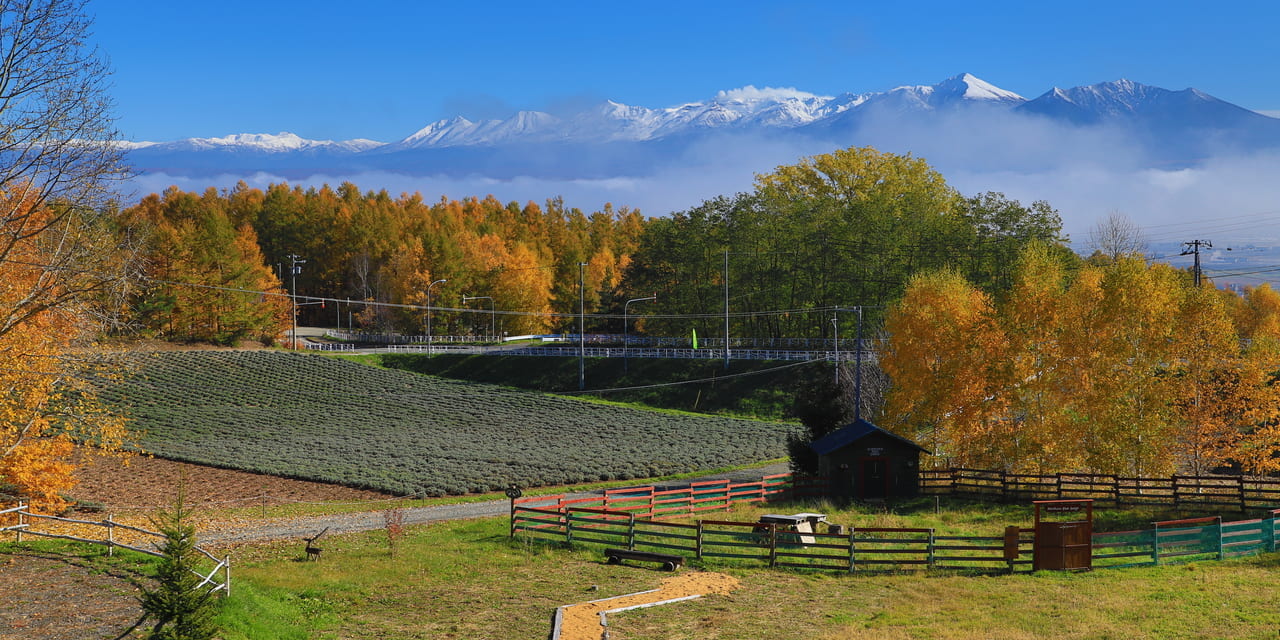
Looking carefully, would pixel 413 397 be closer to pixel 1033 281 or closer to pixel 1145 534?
pixel 1033 281

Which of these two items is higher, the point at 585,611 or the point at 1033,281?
the point at 1033,281

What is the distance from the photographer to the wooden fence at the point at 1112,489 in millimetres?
31125

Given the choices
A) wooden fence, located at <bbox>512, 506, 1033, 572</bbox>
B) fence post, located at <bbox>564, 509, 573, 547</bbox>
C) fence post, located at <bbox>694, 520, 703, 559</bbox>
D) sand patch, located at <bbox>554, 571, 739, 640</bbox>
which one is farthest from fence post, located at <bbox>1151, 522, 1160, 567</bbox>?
fence post, located at <bbox>564, 509, 573, 547</bbox>

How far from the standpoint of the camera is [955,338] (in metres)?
38.7

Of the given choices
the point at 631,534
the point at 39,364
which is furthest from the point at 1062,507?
the point at 39,364

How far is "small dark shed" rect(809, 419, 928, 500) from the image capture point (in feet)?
113

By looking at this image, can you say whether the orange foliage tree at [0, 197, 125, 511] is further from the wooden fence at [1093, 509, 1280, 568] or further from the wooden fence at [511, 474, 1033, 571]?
the wooden fence at [1093, 509, 1280, 568]

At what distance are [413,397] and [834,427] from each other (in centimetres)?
4319

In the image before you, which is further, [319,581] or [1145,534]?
[1145,534]

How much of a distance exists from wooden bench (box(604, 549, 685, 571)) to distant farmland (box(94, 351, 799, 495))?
54.5 feet

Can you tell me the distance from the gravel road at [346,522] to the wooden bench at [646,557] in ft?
31.7

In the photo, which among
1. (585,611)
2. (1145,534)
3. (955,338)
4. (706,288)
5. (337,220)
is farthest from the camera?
(337,220)

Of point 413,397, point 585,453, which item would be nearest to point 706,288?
point 413,397

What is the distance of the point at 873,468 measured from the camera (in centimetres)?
3466
